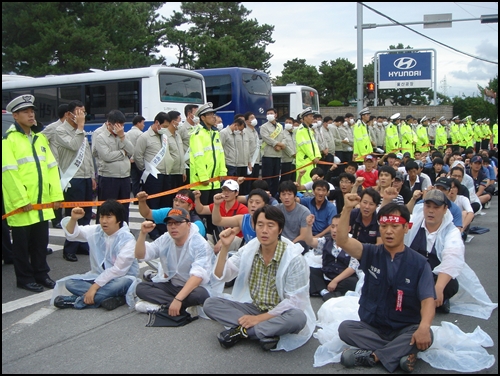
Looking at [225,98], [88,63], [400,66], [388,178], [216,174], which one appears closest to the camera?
[388,178]

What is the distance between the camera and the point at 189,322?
490cm

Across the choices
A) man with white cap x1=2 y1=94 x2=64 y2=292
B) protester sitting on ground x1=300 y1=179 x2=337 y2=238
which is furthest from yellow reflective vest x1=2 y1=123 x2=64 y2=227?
protester sitting on ground x1=300 y1=179 x2=337 y2=238

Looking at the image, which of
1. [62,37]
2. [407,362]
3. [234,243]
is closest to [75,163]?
[234,243]

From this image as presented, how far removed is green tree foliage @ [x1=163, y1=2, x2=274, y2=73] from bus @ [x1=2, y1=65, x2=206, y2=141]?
13367 mm

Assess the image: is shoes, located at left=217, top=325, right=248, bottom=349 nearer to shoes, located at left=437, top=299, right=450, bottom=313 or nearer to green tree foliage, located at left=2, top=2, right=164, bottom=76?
shoes, located at left=437, top=299, right=450, bottom=313

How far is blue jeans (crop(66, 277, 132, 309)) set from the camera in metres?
5.26

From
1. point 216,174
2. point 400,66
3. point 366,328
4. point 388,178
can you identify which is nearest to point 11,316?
point 366,328

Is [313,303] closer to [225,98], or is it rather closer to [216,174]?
[216,174]

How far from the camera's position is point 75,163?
7.32 metres

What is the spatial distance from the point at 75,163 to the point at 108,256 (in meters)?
2.39

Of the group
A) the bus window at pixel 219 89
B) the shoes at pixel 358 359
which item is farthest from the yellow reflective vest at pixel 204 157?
the bus window at pixel 219 89

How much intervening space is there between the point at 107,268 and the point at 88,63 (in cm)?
1742

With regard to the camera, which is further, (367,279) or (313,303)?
(313,303)

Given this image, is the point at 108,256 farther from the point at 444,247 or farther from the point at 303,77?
the point at 303,77
